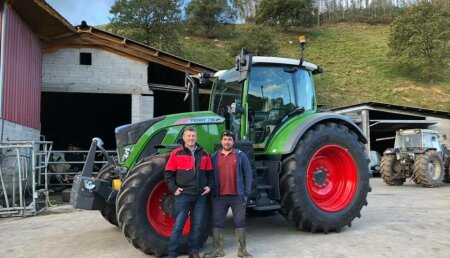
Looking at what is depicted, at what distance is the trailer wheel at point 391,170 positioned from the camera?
1597 cm

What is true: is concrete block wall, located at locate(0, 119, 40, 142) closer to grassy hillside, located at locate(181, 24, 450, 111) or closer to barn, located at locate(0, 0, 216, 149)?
barn, located at locate(0, 0, 216, 149)

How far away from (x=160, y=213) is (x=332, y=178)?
2.93m

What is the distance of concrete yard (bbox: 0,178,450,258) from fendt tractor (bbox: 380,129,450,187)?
6038 millimetres

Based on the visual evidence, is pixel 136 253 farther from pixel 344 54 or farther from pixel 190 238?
pixel 344 54

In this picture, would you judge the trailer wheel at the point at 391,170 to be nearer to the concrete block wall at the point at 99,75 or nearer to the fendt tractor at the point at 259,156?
the concrete block wall at the point at 99,75

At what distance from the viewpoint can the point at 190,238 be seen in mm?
5348

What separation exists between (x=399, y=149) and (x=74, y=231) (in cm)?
1236

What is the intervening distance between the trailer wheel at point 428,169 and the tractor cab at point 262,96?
913cm

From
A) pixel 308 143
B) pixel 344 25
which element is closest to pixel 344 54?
pixel 344 25

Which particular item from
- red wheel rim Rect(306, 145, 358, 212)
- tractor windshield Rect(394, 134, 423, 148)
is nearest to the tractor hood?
red wheel rim Rect(306, 145, 358, 212)

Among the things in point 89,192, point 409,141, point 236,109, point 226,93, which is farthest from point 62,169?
point 409,141

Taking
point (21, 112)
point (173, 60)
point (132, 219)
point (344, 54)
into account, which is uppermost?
point (344, 54)

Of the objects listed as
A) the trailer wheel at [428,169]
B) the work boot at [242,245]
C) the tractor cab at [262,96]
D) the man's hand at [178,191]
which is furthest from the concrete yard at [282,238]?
the trailer wheel at [428,169]

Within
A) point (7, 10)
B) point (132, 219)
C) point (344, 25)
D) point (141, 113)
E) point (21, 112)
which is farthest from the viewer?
point (344, 25)
